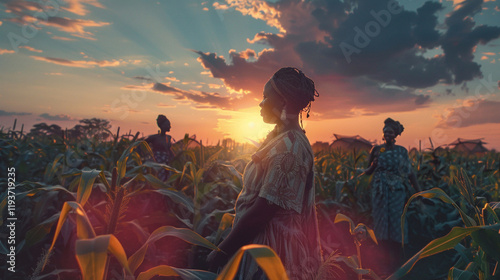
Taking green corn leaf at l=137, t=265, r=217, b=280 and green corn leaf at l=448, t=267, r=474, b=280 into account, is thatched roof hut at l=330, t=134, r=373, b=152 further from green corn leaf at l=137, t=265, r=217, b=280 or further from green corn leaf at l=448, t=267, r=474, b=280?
green corn leaf at l=137, t=265, r=217, b=280

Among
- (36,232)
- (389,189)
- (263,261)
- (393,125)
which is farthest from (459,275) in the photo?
(393,125)

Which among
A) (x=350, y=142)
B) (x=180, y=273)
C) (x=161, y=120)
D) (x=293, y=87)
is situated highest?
(x=350, y=142)

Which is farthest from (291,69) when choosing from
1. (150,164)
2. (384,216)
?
(384,216)

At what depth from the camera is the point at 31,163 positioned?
5.03 metres

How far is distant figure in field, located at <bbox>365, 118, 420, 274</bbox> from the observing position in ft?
17.2

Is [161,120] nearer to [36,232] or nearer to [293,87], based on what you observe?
[36,232]

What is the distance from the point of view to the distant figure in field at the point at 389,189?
17.2ft

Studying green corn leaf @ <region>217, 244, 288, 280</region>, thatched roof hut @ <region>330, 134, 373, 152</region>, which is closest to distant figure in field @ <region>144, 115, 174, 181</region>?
green corn leaf @ <region>217, 244, 288, 280</region>

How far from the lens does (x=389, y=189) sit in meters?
5.31

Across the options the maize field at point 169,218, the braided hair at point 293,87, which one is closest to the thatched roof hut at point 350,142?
the maize field at point 169,218

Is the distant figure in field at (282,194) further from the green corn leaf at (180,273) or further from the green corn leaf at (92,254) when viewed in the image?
the green corn leaf at (92,254)

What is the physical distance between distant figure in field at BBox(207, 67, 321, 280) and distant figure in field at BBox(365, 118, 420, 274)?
397 cm

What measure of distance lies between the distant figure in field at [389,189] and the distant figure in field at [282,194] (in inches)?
156

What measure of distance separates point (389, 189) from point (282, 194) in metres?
4.43
